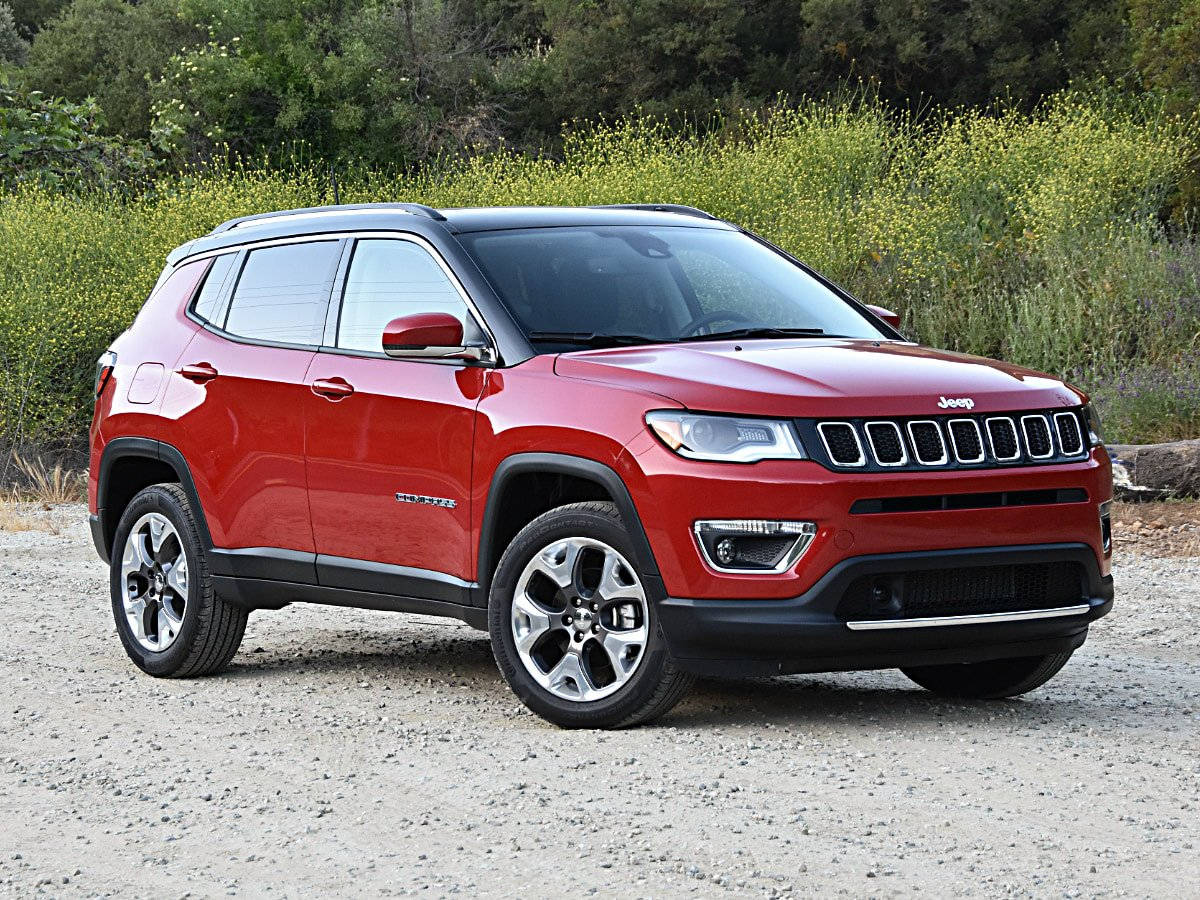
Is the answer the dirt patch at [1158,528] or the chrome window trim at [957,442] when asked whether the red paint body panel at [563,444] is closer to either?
the chrome window trim at [957,442]

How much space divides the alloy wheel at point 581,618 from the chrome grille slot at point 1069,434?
5.11 ft

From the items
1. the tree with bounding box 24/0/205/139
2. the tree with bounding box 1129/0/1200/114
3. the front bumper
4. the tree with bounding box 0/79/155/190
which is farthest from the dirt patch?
the tree with bounding box 24/0/205/139

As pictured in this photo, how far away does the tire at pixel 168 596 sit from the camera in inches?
314

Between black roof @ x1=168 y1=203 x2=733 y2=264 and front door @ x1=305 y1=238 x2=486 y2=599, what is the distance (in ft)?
0.32

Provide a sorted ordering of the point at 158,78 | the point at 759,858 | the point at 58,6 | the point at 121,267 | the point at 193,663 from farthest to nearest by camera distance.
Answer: the point at 58,6
the point at 158,78
the point at 121,267
the point at 193,663
the point at 759,858

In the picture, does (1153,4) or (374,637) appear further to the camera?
(1153,4)

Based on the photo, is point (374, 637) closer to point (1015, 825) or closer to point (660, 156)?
point (1015, 825)

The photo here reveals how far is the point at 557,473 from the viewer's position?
6.46 meters

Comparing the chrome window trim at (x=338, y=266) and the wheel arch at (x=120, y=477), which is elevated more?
the chrome window trim at (x=338, y=266)

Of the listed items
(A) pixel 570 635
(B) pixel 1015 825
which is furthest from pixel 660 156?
(B) pixel 1015 825

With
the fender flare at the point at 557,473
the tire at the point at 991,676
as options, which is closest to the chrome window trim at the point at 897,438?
the fender flare at the point at 557,473

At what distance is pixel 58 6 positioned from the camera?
54.2 metres

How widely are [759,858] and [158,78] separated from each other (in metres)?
36.8

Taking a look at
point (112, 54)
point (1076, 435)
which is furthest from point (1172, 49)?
point (112, 54)
